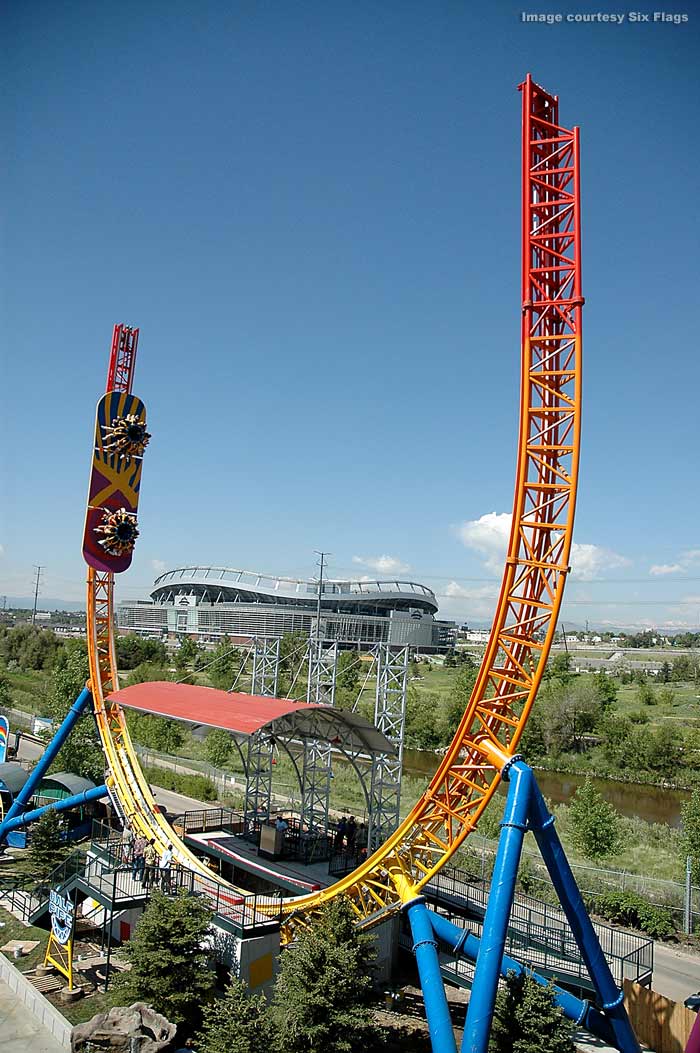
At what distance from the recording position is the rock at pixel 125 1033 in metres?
12.6

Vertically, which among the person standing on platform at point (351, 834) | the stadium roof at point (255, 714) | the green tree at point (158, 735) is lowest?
the green tree at point (158, 735)

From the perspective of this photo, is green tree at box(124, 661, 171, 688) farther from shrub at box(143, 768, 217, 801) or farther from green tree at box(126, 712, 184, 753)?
shrub at box(143, 768, 217, 801)

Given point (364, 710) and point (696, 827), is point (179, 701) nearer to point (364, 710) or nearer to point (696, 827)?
point (696, 827)

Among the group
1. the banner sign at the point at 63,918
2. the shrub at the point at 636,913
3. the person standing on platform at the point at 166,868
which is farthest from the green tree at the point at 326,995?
the shrub at the point at 636,913

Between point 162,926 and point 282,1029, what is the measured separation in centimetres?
337

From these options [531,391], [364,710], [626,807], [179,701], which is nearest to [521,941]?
[179,701]

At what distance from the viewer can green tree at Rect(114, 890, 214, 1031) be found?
13969 millimetres

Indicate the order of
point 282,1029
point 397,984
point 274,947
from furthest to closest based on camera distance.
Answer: point 397,984 → point 274,947 → point 282,1029

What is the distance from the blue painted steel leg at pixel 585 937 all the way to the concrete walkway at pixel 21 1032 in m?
8.96

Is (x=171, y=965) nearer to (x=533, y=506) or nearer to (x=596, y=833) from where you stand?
(x=533, y=506)

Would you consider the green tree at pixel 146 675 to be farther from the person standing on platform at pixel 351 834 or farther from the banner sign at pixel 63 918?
the banner sign at pixel 63 918

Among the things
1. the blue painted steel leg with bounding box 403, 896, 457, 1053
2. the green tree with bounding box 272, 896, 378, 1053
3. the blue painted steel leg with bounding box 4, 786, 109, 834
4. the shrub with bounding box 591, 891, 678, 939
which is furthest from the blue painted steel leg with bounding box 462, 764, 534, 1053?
the blue painted steel leg with bounding box 4, 786, 109, 834

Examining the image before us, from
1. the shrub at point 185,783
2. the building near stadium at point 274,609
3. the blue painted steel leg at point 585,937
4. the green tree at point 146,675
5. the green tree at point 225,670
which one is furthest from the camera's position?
the building near stadium at point 274,609

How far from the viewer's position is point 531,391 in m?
13.6
